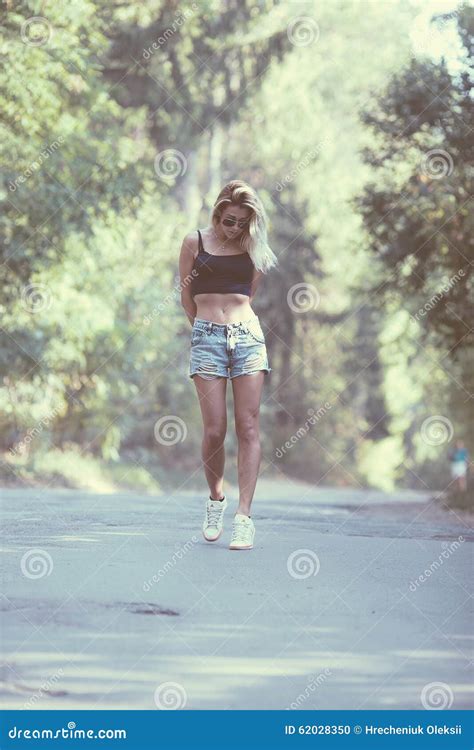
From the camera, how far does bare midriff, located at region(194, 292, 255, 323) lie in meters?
7.62

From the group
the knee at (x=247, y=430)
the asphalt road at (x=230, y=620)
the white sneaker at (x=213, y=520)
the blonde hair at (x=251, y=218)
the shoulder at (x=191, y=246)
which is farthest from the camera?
the white sneaker at (x=213, y=520)

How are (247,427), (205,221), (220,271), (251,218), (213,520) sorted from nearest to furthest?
(251,218)
(220,271)
(247,427)
(213,520)
(205,221)

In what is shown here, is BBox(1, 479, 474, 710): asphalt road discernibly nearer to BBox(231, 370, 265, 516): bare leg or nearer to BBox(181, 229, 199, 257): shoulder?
BBox(231, 370, 265, 516): bare leg

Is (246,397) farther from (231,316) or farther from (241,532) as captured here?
(241,532)

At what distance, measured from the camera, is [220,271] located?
7.60 meters

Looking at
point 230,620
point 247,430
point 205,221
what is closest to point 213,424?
point 247,430

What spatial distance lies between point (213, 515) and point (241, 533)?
0.44 m

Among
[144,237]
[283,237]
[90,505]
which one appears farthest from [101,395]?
[283,237]

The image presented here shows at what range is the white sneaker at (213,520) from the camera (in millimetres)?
8026

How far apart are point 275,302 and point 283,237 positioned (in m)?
2.04

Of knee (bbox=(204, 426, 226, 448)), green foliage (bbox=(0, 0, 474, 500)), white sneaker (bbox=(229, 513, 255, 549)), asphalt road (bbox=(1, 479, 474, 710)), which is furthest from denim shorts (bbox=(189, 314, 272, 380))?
green foliage (bbox=(0, 0, 474, 500))

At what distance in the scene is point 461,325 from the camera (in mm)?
17172

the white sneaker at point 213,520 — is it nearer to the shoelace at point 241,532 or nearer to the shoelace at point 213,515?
the shoelace at point 213,515

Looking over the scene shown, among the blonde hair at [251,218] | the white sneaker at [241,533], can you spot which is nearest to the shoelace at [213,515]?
the white sneaker at [241,533]
